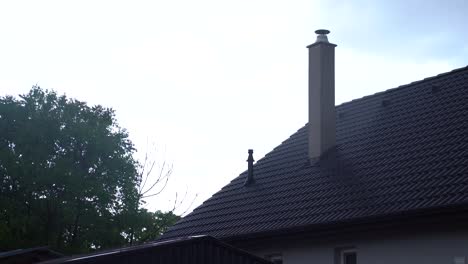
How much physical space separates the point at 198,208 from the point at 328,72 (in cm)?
561

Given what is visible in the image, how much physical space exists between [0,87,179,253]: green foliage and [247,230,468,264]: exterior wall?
88.9 feet

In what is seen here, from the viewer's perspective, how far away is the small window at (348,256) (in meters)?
21.2

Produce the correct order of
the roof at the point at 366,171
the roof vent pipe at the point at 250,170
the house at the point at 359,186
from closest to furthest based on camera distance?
the house at the point at 359,186 → the roof at the point at 366,171 → the roof vent pipe at the point at 250,170

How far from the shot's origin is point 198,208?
28.2 m

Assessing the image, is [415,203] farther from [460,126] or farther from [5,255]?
[5,255]

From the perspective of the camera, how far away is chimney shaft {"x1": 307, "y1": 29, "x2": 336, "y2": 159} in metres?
26.0

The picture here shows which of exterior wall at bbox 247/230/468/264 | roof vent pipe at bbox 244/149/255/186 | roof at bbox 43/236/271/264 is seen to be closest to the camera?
roof at bbox 43/236/271/264

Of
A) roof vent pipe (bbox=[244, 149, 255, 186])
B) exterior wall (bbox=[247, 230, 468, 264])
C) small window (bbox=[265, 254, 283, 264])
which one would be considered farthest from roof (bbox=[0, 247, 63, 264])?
roof vent pipe (bbox=[244, 149, 255, 186])

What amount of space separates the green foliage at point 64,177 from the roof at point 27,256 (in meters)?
23.5

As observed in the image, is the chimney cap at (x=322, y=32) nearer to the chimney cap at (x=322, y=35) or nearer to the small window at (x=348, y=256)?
the chimney cap at (x=322, y=35)

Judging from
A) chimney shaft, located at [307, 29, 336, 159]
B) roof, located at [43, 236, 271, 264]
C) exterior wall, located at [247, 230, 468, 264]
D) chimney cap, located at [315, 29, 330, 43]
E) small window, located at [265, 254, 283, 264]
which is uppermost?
chimney cap, located at [315, 29, 330, 43]

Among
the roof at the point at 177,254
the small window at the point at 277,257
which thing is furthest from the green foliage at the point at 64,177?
the roof at the point at 177,254

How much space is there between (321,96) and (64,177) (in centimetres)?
2555

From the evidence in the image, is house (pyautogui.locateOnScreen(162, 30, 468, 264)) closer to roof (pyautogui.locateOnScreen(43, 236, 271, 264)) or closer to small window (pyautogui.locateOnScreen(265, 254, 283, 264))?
small window (pyautogui.locateOnScreen(265, 254, 283, 264))
